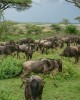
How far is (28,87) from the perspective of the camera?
891 centimetres

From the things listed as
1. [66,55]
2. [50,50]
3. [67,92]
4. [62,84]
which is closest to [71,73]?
[62,84]

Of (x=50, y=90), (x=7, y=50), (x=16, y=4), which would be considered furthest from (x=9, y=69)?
(x=16, y=4)

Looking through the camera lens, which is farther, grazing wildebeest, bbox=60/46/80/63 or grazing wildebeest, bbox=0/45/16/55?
grazing wildebeest, bbox=0/45/16/55

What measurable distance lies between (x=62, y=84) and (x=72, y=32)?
29.3 metres

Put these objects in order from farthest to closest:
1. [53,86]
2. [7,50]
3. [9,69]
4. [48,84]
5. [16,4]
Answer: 1. [16,4]
2. [7,50]
3. [9,69]
4. [48,84]
5. [53,86]

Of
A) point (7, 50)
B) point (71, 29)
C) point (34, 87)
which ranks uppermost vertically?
point (34, 87)

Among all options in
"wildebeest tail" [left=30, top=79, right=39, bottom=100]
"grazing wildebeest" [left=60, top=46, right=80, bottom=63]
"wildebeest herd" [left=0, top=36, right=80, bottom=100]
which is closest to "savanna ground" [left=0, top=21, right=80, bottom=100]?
"wildebeest herd" [left=0, top=36, right=80, bottom=100]

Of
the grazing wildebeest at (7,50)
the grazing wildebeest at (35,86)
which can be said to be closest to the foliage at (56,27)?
the grazing wildebeest at (7,50)

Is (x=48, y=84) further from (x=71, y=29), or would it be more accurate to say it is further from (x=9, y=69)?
(x=71, y=29)

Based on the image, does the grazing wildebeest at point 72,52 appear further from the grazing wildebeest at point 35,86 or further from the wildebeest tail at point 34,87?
the wildebeest tail at point 34,87

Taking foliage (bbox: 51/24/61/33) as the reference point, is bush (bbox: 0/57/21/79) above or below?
above

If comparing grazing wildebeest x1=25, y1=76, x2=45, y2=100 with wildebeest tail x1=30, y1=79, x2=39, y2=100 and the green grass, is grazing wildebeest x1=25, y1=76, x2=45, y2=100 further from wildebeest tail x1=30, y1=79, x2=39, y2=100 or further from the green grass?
the green grass

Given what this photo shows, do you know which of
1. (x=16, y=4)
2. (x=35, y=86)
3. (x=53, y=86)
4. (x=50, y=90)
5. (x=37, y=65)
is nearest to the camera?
(x=35, y=86)

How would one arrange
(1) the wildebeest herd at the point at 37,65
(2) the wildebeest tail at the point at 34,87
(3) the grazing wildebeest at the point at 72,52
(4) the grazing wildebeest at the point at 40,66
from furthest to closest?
(3) the grazing wildebeest at the point at 72,52 → (4) the grazing wildebeest at the point at 40,66 → (1) the wildebeest herd at the point at 37,65 → (2) the wildebeest tail at the point at 34,87
